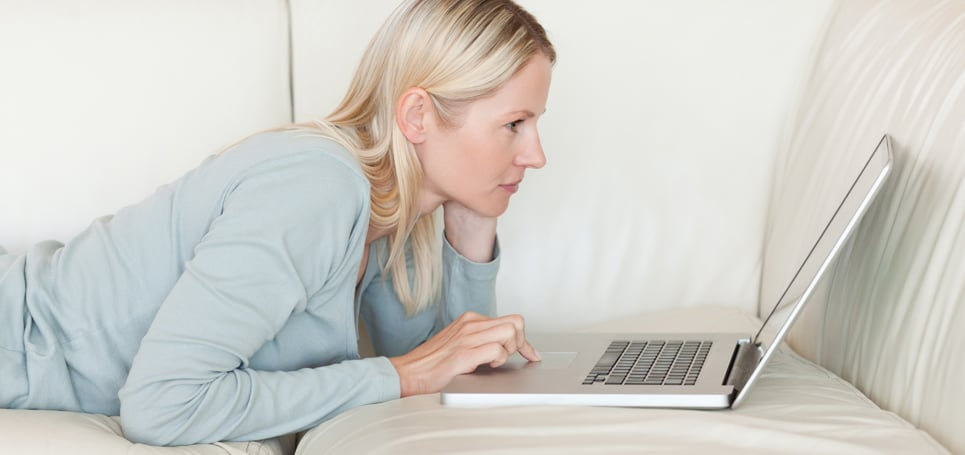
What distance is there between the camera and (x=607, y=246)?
70.1 inches

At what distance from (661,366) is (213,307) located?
1.70ft

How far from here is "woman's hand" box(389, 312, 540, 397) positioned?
128cm

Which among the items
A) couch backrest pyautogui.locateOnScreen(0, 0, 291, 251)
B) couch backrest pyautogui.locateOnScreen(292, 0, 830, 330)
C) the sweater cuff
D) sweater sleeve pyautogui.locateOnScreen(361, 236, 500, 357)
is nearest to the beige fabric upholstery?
the sweater cuff

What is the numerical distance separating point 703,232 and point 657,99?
22 cm

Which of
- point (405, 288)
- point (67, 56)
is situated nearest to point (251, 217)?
point (405, 288)

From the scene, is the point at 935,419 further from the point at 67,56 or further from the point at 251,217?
the point at 67,56

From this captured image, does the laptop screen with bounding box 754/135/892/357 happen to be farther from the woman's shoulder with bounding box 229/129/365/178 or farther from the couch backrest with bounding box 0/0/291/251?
the couch backrest with bounding box 0/0/291/251

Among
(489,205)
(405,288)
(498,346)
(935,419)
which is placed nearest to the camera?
(935,419)

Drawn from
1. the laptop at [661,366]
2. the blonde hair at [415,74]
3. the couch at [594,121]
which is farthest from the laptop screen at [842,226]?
the blonde hair at [415,74]

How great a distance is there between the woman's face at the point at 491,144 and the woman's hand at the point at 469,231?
0.18 m

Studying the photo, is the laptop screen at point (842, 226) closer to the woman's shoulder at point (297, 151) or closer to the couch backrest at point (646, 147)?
the couch backrest at point (646, 147)

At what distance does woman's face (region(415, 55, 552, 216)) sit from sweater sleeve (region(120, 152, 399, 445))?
15 centimetres

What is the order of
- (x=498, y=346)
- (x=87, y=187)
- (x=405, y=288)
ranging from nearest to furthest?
A: (x=498, y=346) < (x=405, y=288) < (x=87, y=187)

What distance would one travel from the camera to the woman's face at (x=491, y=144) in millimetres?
1342
